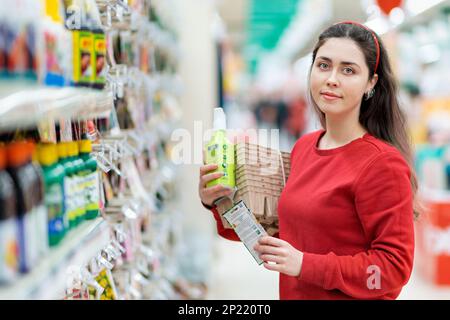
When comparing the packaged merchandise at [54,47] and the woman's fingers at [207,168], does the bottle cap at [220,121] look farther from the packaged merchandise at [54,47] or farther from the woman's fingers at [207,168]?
the packaged merchandise at [54,47]

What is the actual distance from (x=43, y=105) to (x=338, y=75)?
2.21 feet

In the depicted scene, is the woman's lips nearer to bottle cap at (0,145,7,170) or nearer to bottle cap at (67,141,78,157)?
bottle cap at (67,141,78,157)

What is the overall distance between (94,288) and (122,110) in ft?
2.75

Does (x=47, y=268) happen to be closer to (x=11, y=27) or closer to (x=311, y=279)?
(x=11, y=27)

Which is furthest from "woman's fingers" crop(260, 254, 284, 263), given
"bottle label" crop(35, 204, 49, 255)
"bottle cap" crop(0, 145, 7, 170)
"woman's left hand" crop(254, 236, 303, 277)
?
"bottle cap" crop(0, 145, 7, 170)

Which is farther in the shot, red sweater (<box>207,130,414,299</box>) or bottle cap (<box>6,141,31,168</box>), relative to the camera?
red sweater (<box>207,130,414,299</box>)

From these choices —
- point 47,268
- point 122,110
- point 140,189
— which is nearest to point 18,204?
point 47,268

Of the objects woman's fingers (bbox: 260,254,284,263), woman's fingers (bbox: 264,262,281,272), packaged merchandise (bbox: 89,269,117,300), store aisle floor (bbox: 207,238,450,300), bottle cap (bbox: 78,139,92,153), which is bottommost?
store aisle floor (bbox: 207,238,450,300)

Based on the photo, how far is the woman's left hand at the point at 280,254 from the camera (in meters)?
1.37

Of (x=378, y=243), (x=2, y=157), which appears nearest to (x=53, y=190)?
(x=2, y=157)

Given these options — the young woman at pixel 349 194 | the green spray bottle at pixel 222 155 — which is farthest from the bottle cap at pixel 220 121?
the young woman at pixel 349 194

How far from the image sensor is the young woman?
136 cm

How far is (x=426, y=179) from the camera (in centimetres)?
535
